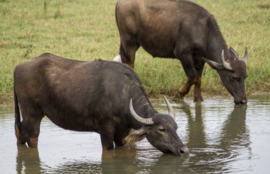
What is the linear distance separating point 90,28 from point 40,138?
27.9 feet

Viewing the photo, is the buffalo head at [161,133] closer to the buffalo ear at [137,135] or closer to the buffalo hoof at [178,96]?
the buffalo ear at [137,135]

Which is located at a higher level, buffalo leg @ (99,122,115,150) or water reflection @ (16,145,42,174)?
buffalo leg @ (99,122,115,150)

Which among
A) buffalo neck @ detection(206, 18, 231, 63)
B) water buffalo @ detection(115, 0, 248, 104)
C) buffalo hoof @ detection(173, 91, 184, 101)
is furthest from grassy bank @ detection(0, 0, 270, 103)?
buffalo neck @ detection(206, 18, 231, 63)

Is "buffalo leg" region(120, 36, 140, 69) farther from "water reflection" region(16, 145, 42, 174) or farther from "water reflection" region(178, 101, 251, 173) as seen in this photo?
"water reflection" region(16, 145, 42, 174)

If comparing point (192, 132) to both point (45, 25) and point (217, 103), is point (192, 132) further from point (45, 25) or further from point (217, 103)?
point (45, 25)

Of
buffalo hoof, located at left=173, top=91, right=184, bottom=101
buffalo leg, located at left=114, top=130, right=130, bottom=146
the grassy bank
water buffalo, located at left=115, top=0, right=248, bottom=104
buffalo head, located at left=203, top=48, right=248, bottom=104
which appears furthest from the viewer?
the grassy bank

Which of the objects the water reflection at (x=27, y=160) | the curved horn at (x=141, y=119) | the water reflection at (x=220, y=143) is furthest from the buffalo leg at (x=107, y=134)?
the water reflection at (x=220, y=143)

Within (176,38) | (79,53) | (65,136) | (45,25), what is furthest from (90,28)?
(65,136)

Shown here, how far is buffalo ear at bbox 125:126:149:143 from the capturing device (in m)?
4.43

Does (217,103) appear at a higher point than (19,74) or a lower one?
lower

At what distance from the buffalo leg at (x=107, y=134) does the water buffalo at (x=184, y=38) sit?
10.3 feet

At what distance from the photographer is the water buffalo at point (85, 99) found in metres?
4.79

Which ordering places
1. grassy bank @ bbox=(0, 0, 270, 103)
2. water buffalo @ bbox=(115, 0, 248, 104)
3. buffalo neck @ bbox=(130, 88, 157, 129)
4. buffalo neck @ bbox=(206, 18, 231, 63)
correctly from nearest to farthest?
buffalo neck @ bbox=(130, 88, 157, 129), water buffalo @ bbox=(115, 0, 248, 104), buffalo neck @ bbox=(206, 18, 231, 63), grassy bank @ bbox=(0, 0, 270, 103)

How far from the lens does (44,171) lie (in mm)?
4227
